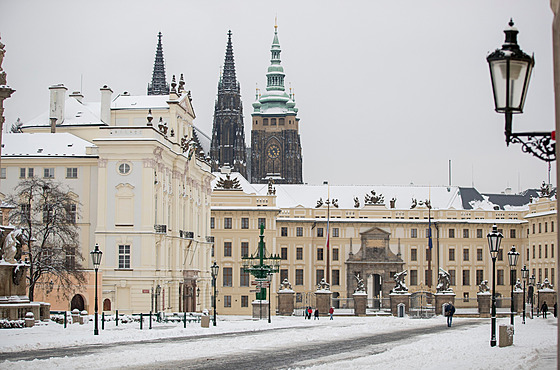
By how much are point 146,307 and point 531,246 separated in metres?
49.8

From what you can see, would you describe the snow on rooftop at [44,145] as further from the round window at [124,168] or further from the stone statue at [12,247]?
the stone statue at [12,247]

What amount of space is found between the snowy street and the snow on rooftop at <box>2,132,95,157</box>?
73.7ft

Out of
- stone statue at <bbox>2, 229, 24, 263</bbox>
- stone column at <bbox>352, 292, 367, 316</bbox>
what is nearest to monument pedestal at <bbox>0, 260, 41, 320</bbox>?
stone statue at <bbox>2, 229, 24, 263</bbox>

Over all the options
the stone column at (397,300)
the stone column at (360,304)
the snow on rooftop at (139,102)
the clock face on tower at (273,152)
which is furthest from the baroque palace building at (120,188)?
the clock face on tower at (273,152)

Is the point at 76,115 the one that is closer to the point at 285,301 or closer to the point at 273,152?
the point at 285,301

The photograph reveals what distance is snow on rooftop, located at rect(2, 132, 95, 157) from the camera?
2249 inches

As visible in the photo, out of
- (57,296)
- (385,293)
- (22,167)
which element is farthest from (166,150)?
(385,293)

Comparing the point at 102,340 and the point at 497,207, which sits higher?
the point at 497,207

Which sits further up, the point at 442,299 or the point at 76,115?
the point at 76,115

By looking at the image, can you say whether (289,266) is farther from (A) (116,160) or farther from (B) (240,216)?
(A) (116,160)

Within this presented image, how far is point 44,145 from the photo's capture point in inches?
2275

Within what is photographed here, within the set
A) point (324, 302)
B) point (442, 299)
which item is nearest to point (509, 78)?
point (324, 302)

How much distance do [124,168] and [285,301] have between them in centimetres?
1453

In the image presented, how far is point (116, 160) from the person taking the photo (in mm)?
54750
